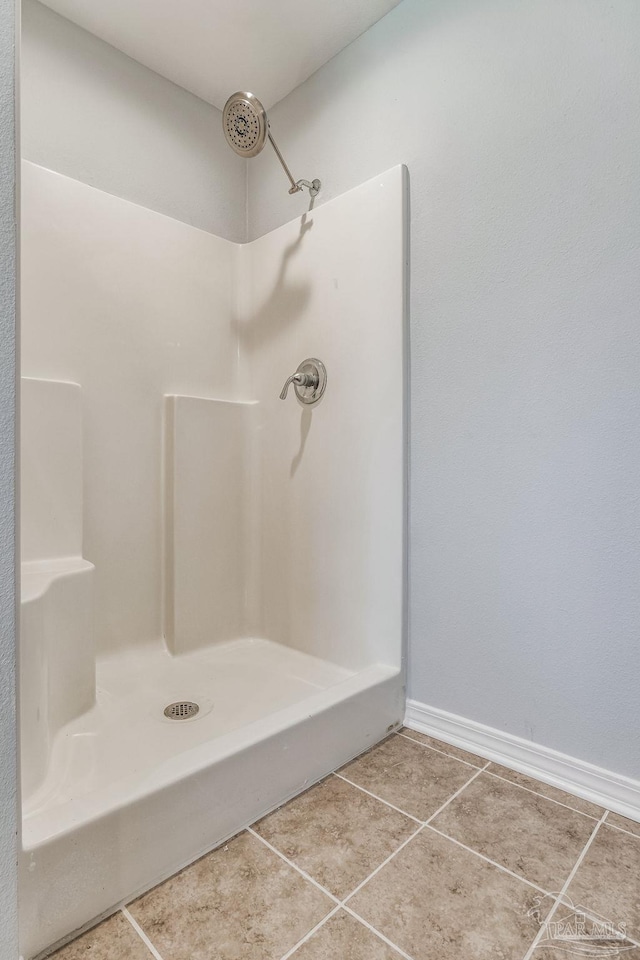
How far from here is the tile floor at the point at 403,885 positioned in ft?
2.58

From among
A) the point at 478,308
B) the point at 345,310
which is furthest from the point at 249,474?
the point at 478,308

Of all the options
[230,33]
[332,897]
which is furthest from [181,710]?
[230,33]

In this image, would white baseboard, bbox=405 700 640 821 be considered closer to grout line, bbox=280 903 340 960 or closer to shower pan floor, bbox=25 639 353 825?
shower pan floor, bbox=25 639 353 825

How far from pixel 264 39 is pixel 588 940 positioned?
244 centimetres

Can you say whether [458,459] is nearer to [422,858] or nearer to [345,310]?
[345,310]

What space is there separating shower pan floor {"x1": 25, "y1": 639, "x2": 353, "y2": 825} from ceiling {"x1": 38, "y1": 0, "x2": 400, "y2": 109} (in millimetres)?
2051

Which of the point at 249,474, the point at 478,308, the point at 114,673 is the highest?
the point at 478,308

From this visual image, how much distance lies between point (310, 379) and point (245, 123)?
2.59ft

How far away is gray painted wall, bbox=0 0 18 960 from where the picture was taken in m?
0.69

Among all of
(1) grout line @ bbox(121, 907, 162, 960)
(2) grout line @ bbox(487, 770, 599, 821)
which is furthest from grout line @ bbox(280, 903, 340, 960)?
(2) grout line @ bbox(487, 770, 599, 821)

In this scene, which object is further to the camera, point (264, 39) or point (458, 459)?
point (264, 39)

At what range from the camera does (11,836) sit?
716 millimetres

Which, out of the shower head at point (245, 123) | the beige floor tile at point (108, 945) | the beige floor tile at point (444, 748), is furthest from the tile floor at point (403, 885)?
the shower head at point (245, 123)

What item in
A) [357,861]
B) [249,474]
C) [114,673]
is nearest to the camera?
[357,861]
